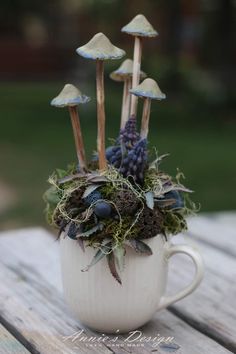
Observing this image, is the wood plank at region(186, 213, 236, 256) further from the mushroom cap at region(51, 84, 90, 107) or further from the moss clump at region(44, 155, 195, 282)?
the mushroom cap at region(51, 84, 90, 107)

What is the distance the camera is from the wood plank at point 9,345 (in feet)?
3.52

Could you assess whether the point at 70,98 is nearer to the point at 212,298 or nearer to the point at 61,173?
the point at 61,173

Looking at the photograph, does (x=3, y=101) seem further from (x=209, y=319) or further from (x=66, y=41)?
(x=209, y=319)

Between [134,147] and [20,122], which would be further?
[20,122]

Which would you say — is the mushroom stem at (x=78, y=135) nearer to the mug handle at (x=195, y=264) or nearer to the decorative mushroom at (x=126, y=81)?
the decorative mushroom at (x=126, y=81)

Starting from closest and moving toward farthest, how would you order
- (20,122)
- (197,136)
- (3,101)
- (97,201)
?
(97,201)
(197,136)
(20,122)
(3,101)

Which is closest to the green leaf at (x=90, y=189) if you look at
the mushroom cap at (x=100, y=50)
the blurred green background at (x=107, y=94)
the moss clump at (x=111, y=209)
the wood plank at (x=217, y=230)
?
the moss clump at (x=111, y=209)

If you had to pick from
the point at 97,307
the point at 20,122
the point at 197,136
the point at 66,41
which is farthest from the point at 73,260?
the point at 66,41

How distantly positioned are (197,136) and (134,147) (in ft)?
19.8

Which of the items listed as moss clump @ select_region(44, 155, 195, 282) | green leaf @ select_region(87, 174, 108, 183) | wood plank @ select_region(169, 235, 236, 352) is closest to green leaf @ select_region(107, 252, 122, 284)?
moss clump @ select_region(44, 155, 195, 282)

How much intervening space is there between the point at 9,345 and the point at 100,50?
0.50 metres

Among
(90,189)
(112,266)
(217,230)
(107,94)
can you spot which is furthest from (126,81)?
(107,94)

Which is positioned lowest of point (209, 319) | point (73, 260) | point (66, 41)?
point (66, 41)

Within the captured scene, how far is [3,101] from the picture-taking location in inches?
381
